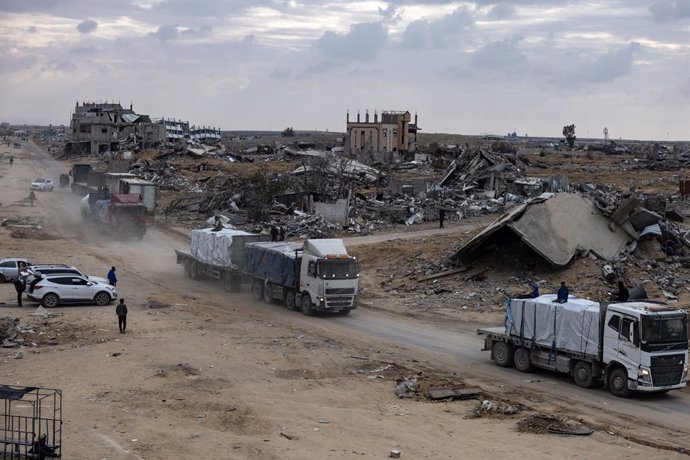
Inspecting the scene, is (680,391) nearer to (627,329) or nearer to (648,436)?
(627,329)

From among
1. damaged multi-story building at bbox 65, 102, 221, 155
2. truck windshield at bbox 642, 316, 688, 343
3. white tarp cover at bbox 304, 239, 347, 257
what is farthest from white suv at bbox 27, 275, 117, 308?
damaged multi-story building at bbox 65, 102, 221, 155

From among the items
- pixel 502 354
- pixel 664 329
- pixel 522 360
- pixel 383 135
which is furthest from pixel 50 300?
pixel 383 135

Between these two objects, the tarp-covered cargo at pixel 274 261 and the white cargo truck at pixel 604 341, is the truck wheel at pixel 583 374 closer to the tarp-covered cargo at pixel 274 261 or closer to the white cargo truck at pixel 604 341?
the white cargo truck at pixel 604 341

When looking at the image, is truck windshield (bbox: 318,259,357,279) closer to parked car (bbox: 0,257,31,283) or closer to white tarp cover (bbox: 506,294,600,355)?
white tarp cover (bbox: 506,294,600,355)

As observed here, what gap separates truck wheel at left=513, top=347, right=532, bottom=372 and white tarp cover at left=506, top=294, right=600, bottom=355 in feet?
1.48

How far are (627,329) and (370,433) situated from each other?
295 inches

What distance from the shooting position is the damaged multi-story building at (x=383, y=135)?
12031cm

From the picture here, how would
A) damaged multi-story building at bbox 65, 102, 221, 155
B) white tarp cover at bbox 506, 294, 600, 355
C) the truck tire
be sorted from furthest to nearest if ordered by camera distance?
damaged multi-story building at bbox 65, 102, 221, 155 → the truck tire → white tarp cover at bbox 506, 294, 600, 355

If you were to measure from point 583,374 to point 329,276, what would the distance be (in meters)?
11.9

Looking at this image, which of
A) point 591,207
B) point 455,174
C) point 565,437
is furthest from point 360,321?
point 455,174

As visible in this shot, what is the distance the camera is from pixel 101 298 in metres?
34.8

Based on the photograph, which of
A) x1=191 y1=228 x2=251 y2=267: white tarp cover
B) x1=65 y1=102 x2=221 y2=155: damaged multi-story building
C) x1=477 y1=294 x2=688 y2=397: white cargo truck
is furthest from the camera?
x1=65 y1=102 x2=221 y2=155: damaged multi-story building

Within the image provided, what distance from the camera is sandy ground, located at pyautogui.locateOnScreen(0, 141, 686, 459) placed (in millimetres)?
18328

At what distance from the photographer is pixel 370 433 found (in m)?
19.4
